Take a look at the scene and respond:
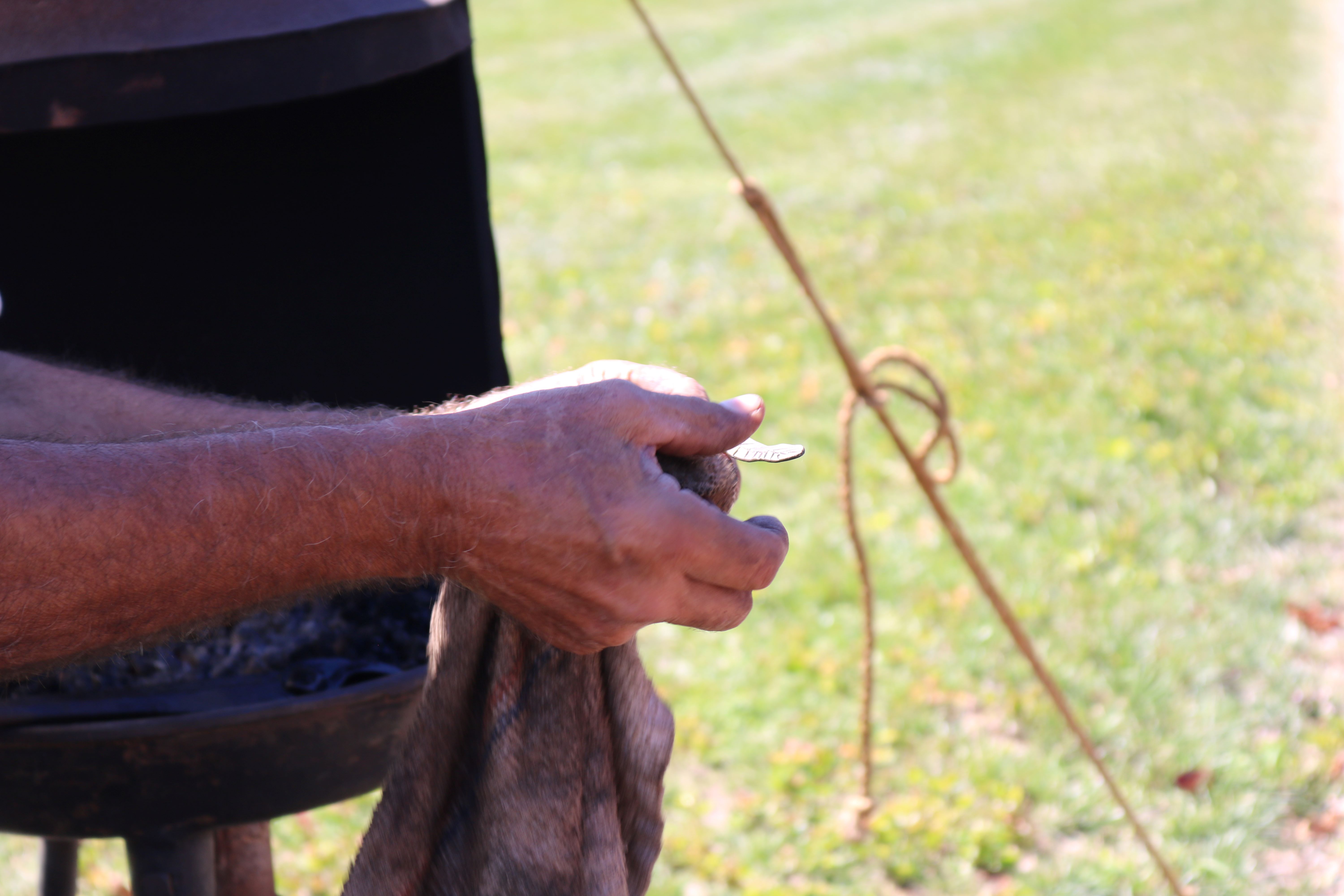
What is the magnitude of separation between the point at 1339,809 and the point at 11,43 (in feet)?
10.1

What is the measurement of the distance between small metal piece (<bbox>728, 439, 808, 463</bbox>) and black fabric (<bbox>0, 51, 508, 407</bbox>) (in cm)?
79

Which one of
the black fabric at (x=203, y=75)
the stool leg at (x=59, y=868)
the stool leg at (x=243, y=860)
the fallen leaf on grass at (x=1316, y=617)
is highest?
the black fabric at (x=203, y=75)

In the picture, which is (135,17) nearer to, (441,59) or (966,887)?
(441,59)

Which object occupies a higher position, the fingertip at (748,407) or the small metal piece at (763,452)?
the fingertip at (748,407)

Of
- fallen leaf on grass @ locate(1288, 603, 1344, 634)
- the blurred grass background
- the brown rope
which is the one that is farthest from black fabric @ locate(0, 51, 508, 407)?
fallen leaf on grass @ locate(1288, 603, 1344, 634)

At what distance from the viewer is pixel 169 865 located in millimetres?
1587

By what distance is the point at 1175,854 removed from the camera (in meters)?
2.75

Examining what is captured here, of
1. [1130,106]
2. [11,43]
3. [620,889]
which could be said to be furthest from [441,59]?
[1130,106]

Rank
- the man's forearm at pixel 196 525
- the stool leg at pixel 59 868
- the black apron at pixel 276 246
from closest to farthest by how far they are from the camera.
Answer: the man's forearm at pixel 196 525, the black apron at pixel 276 246, the stool leg at pixel 59 868

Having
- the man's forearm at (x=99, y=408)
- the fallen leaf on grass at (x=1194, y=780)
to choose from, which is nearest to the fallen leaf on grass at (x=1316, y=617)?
the fallen leaf on grass at (x=1194, y=780)

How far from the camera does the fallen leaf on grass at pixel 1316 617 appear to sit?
3.49 m

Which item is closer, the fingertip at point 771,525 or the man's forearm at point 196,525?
the man's forearm at point 196,525

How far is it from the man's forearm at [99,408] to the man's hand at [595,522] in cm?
39

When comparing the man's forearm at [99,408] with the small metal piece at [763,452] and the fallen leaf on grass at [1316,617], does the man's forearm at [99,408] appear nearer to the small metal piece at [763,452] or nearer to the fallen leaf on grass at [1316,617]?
the small metal piece at [763,452]
